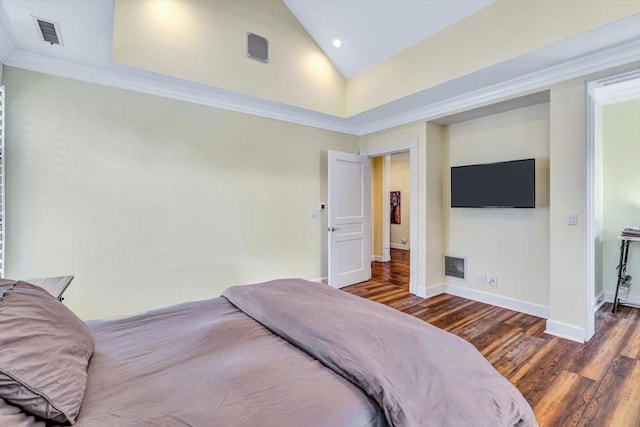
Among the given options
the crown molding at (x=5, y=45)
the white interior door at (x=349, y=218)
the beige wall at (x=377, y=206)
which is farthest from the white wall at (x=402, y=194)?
the crown molding at (x=5, y=45)

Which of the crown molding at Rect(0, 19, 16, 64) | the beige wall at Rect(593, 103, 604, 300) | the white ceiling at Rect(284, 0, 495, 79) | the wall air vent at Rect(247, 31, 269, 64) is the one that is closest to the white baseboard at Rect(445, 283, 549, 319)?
the beige wall at Rect(593, 103, 604, 300)

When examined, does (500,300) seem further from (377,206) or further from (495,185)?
(377,206)

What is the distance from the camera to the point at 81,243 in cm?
281

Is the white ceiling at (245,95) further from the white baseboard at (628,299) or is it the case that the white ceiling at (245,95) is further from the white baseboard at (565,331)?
the white baseboard at (628,299)

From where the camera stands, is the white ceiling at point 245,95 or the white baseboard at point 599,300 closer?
the white ceiling at point 245,95

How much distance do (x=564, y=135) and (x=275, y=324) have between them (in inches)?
124

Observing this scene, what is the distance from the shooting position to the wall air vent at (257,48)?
3463 mm

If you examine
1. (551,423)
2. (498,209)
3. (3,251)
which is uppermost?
(498,209)

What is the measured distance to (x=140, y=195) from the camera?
3084mm

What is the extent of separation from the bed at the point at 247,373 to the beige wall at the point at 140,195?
1.75 m

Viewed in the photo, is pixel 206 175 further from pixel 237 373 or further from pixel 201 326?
pixel 237 373

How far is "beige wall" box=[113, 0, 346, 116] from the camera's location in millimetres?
2801

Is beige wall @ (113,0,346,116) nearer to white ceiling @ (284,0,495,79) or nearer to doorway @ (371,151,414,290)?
white ceiling @ (284,0,495,79)

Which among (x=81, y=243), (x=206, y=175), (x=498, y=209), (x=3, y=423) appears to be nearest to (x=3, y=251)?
(x=81, y=243)
